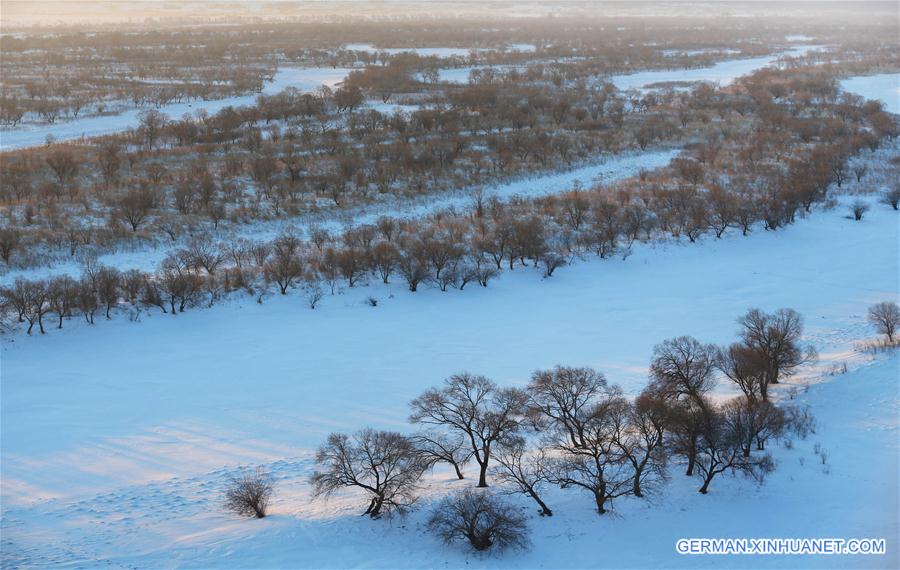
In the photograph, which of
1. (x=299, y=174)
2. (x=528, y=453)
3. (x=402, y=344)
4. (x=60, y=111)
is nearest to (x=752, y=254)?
(x=402, y=344)

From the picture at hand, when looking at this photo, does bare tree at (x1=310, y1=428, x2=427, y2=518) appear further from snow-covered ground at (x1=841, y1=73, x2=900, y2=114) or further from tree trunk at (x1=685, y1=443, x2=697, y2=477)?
snow-covered ground at (x1=841, y1=73, x2=900, y2=114)

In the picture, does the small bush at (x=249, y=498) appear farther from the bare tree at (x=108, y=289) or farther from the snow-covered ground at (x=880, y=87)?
the snow-covered ground at (x=880, y=87)

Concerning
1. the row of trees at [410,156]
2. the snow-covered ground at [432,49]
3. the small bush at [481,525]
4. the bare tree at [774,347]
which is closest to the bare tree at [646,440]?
the small bush at [481,525]

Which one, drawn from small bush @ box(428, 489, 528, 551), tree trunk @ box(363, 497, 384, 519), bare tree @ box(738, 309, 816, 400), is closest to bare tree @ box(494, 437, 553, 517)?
small bush @ box(428, 489, 528, 551)

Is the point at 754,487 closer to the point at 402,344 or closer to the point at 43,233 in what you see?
the point at 402,344

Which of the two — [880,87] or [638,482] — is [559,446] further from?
[880,87]
